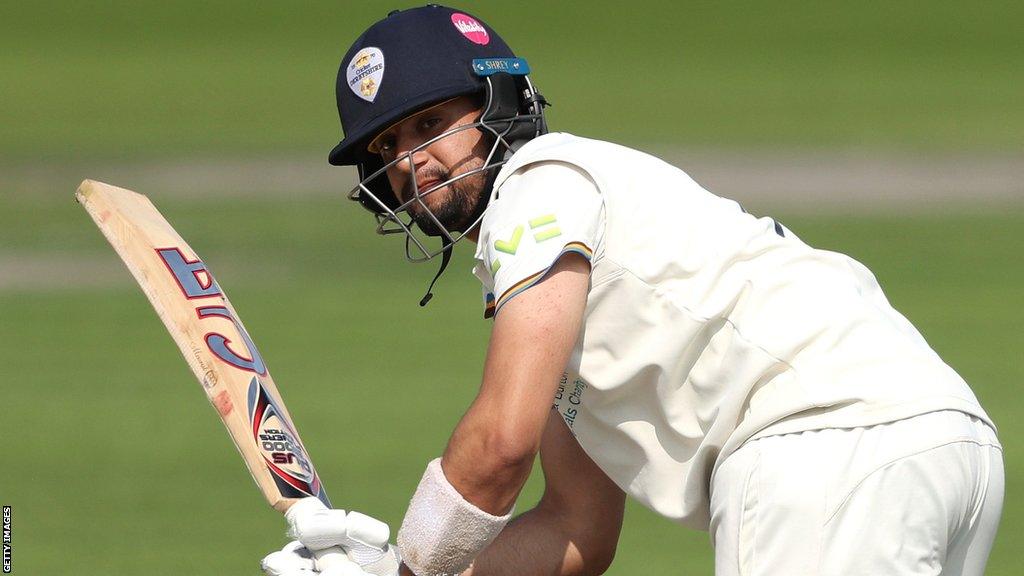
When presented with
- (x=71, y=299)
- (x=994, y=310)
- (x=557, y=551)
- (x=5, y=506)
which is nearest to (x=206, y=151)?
(x=71, y=299)

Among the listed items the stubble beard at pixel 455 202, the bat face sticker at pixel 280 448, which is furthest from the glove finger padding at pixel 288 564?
the stubble beard at pixel 455 202

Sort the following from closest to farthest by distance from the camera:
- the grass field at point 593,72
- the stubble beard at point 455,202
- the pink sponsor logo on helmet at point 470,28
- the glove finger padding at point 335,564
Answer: the glove finger padding at point 335,564 → the stubble beard at point 455,202 → the pink sponsor logo on helmet at point 470,28 → the grass field at point 593,72

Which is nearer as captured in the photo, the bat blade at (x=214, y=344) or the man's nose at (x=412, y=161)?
the man's nose at (x=412, y=161)

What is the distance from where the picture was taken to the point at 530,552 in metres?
3.25

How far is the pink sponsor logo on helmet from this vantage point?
3096 mm

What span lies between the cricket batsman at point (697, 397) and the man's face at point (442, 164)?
0.28 metres

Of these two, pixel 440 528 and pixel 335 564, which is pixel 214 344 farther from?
pixel 440 528

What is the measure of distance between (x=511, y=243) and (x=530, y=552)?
1.00 meters

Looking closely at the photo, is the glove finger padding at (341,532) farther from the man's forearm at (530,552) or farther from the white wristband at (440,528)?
the man's forearm at (530,552)

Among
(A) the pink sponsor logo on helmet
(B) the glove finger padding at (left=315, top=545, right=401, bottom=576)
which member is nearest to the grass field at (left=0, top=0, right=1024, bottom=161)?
(A) the pink sponsor logo on helmet

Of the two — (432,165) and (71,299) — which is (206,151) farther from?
(432,165)

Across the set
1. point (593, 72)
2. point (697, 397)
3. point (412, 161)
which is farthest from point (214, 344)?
point (593, 72)

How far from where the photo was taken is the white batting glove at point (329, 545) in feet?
8.76

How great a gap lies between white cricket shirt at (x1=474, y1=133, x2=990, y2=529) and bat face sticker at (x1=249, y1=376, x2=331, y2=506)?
0.70m
